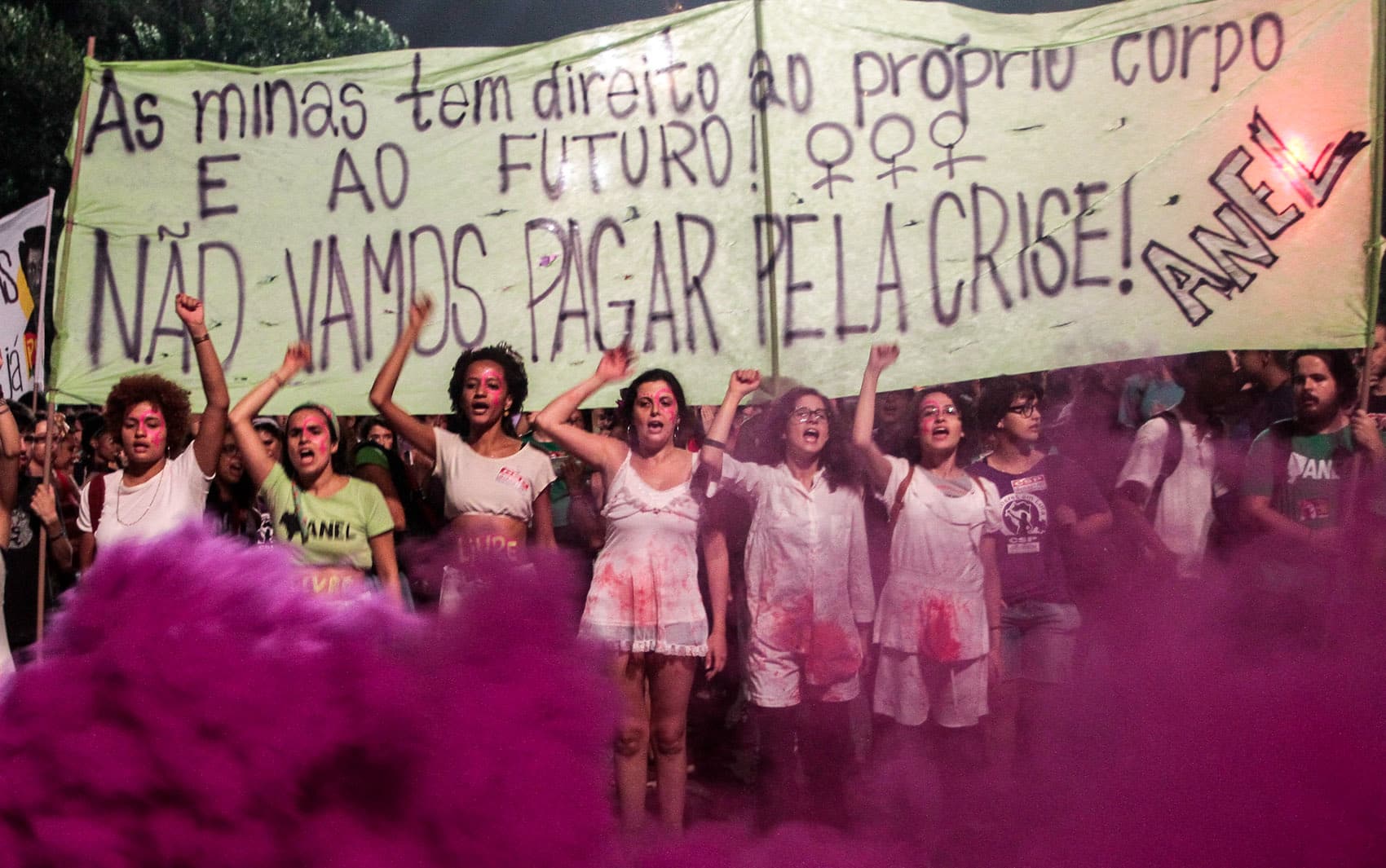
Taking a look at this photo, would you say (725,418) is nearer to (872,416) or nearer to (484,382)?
(872,416)

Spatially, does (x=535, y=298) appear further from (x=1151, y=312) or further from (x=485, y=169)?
(x=1151, y=312)

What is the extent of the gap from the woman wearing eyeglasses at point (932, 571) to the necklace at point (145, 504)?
2.23 meters

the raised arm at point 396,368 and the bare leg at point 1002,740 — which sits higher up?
the raised arm at point 396,368

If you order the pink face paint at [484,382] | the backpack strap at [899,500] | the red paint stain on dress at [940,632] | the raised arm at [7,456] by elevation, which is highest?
the pink face paint at [484,382]

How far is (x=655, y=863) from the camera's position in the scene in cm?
74

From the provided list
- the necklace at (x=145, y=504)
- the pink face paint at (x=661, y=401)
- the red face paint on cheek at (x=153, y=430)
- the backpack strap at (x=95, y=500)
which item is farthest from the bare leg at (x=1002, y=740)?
the backpack strap at (x=95, y=500)

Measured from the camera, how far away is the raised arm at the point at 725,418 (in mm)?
3518

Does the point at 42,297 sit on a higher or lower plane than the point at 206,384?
higher

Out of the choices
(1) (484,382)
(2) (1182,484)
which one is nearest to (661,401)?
(1) (484,382)

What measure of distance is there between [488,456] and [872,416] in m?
1.25

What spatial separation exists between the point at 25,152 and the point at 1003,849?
17300 millimetres

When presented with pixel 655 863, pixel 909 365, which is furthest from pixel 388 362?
pixel 655 863

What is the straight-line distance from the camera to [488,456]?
376 cm

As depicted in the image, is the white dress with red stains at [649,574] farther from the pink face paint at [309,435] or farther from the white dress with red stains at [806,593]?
the pink face paint at [309,435]
